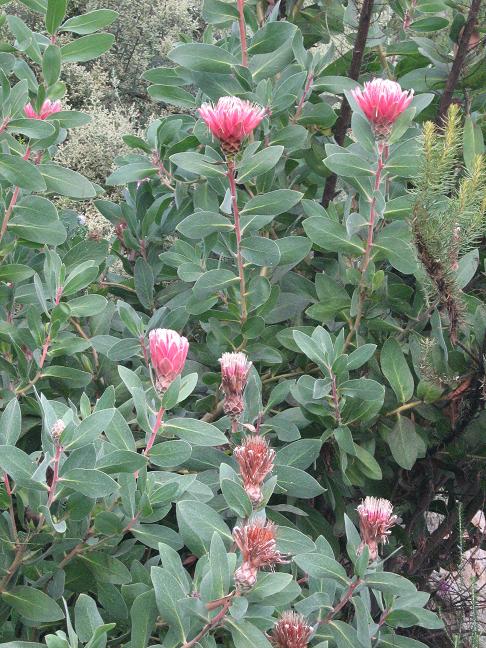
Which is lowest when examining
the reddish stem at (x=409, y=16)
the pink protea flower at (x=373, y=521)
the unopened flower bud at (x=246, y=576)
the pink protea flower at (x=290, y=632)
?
the pink protea flower at (x=290, y=632)

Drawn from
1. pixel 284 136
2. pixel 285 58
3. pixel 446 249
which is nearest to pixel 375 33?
pixel 285 58

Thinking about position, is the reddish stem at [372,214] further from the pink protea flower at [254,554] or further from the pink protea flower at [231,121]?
the pink protea flower at [254,554]

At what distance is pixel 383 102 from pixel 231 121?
29 centimetres

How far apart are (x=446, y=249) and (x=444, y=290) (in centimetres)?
7

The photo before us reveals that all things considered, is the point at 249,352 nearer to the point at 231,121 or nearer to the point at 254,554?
the point at 231,121

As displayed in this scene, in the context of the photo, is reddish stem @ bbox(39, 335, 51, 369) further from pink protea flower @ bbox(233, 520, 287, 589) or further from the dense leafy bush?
pink protea flower @ bbox(233, 520, 287, 589)

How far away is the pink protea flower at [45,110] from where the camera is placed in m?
1.72

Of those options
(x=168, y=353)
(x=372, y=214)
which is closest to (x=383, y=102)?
(x=372, y=214)

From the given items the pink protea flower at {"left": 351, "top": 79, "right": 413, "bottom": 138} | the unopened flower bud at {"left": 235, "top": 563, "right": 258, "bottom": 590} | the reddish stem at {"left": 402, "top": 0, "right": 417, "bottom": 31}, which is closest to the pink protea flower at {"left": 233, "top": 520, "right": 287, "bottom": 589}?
the unopened flower bud at {"left": 235, "top": 563, "right": 258, "bottom": 590}

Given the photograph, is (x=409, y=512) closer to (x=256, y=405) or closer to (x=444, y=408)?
(x=444, y=408)

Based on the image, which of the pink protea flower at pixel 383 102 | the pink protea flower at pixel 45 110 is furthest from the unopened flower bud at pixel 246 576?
the pink protea flower at pixel 45 110

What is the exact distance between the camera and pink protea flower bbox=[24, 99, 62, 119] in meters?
1.72

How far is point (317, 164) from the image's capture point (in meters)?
1.95

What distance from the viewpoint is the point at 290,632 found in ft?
3.66
